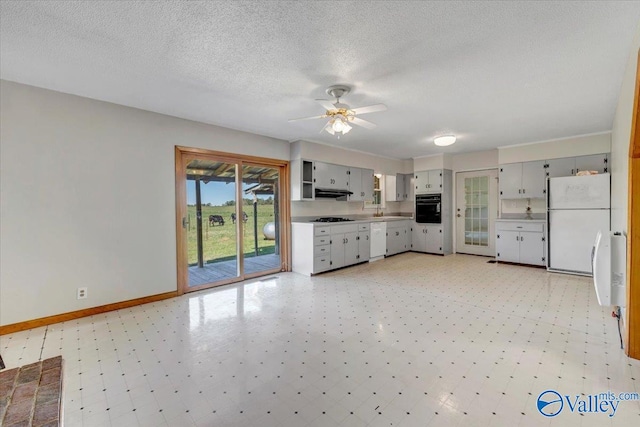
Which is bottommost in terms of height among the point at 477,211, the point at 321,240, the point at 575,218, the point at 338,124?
the point at 321,240

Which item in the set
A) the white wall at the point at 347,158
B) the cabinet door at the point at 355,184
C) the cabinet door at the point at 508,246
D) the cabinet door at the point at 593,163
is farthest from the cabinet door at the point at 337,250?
the cabinet door at the point at 593,163

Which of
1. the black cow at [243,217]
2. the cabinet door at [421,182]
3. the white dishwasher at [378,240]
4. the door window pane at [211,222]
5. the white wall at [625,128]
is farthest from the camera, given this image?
the cabinet door at [421,182]

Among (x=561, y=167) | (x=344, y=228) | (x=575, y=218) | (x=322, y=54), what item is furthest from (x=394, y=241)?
(x=322, y=54)

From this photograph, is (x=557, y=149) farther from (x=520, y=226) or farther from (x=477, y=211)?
(x=477, y=211)

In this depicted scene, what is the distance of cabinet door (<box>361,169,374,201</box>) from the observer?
Answer: 6.34 metres

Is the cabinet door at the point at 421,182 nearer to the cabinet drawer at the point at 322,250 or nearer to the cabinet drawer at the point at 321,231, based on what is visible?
the cabinet drawer at the point at 321,231

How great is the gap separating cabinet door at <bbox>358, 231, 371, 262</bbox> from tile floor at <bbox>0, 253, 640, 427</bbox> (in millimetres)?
1975

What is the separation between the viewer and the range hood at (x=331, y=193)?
5570 millimetres

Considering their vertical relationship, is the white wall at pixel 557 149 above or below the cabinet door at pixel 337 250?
above

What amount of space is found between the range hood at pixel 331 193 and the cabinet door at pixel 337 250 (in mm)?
914

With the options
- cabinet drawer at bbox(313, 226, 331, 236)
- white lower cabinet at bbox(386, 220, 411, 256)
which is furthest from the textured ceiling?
white lower cabinet at bbox(386, 220, 411, 256)

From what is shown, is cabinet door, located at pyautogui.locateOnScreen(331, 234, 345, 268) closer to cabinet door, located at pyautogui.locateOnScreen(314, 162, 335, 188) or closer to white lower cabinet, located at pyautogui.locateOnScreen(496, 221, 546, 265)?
cabinet door, located at pyautogui.locateOnScreen(314, 162, 335, 188)

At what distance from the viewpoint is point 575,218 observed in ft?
15.2

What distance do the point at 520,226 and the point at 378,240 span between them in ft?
9.29
